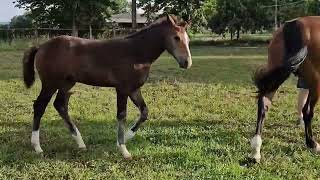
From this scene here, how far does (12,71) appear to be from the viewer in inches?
616

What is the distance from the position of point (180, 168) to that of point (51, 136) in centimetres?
237

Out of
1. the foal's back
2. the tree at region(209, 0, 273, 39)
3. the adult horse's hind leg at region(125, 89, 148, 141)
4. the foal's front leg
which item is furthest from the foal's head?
the tree at region(209, 0, 273, 39)

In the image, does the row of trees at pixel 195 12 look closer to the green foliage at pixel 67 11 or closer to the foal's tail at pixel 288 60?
the green foliage at pixel 67 11

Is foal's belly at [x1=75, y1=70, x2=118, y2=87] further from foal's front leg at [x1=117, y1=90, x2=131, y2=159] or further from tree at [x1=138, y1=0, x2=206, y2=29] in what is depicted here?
tree at [x1=138, y1=0, x2=206, y2=29]

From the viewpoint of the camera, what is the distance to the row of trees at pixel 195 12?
37719mm

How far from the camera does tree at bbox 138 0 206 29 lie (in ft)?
135

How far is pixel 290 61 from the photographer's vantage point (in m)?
5.32

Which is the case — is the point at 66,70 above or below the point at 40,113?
above

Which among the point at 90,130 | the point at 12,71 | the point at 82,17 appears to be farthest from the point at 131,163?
the point at 82,17

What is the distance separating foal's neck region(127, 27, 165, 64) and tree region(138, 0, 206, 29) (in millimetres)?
35324

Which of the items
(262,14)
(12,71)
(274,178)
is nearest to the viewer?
(274,178)

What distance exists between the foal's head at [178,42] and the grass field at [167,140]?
1.14 m

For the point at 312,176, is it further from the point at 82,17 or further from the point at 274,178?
the point at 82,17

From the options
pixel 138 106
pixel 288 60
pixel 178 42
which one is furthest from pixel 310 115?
pixel 138 106
